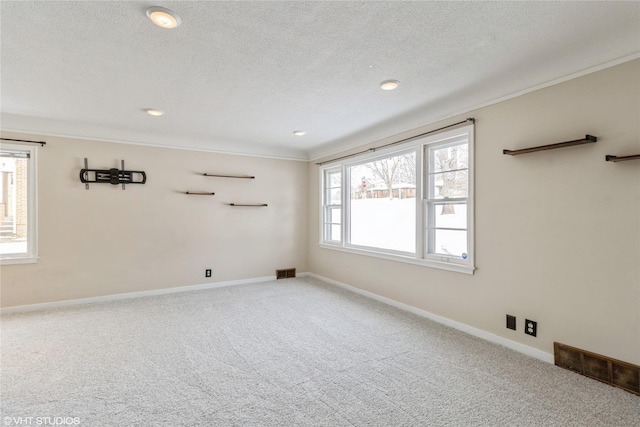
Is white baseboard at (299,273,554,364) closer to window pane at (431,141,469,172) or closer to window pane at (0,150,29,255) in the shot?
window pane at (431,141,469,172)

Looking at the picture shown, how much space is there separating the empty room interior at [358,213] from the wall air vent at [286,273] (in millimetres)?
853

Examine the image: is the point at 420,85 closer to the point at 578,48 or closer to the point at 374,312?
the point at 578,48

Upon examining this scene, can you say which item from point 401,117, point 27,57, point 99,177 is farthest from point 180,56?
point 99,177

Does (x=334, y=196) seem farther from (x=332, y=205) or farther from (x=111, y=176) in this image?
(x=111, y=176)

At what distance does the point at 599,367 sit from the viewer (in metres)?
2.21

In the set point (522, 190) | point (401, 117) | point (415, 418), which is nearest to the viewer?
point (415, 418)

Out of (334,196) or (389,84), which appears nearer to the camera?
(389,84)

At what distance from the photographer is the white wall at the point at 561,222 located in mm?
2115

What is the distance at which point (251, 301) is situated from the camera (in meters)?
4.22

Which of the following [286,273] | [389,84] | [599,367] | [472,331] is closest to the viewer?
[599,367]

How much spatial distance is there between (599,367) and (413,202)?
2.24 meters

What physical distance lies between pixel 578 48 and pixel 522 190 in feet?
3.65
